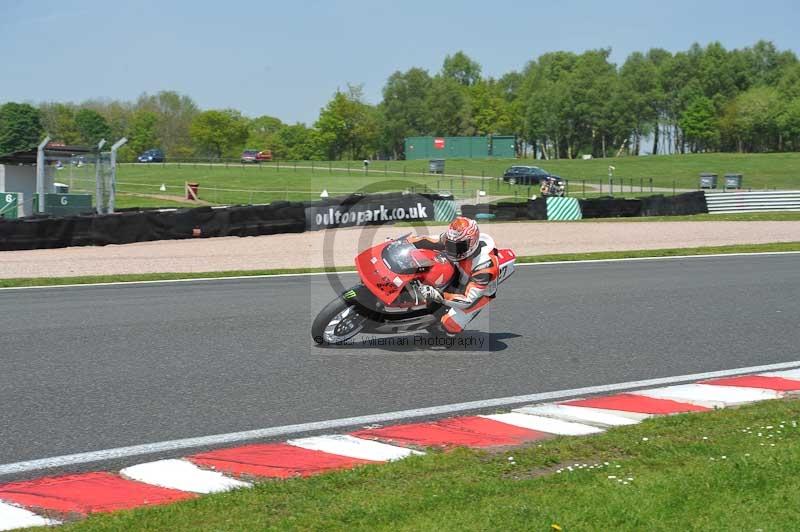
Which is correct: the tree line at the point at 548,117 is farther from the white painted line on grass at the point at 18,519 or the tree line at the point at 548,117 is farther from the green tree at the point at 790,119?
the white painted line on grass at the point at 18,519

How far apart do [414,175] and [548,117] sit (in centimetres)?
6912

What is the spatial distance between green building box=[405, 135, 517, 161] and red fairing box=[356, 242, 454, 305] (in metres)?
90.4

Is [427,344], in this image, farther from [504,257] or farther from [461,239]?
[461,239]

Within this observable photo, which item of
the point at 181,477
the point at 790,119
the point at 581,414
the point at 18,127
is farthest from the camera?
the point at 18,127

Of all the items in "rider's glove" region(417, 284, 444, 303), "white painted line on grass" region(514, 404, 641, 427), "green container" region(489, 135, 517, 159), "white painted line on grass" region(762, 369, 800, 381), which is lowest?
"white painted line on grass" region(514, 404, 641, 427)

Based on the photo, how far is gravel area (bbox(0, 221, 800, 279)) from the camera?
68.2 ft

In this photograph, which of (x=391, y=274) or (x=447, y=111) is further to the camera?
(x=447, y=111)

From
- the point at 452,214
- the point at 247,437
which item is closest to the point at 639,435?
the point at 247,437

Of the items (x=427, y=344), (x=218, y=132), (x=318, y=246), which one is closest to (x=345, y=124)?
(x=218, y=132)

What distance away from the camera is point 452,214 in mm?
32469

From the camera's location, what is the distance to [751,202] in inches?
1560

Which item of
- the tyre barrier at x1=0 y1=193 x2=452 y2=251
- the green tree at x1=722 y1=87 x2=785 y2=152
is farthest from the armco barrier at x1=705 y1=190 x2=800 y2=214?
the green tree at x1=722 y1=87 x2=785 y2=152

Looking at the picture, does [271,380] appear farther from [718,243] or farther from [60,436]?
[718,243]

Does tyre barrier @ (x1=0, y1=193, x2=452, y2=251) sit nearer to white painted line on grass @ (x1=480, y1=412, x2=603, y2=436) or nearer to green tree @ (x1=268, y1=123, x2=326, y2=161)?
white painted line on grass @ (x1=480, y1=412, x2=603, y2=436)
